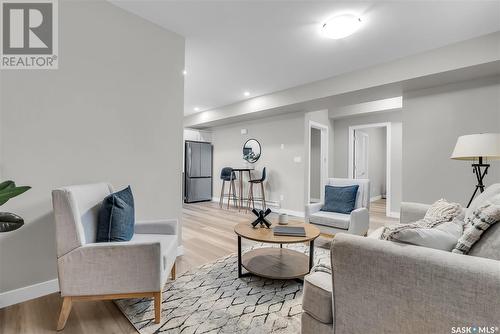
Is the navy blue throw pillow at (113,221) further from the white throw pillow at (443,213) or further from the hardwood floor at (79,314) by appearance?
the white throw pillow at (443,213)

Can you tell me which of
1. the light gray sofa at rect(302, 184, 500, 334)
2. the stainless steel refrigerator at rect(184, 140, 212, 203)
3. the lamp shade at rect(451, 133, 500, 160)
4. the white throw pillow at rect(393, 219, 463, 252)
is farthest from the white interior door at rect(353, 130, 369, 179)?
the light gray sofa at rect(302, 184, 500, 334)

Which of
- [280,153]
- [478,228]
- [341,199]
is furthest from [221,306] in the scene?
[280,153]

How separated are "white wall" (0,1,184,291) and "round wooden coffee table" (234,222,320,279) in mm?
982

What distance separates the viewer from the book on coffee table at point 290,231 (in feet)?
6.63

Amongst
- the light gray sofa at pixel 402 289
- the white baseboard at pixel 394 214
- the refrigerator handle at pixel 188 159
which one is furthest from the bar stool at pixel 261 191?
the light gray sofa at pixel 402 289

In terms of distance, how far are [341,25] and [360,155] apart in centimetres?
455

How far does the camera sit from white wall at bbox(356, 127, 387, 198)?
267 inches

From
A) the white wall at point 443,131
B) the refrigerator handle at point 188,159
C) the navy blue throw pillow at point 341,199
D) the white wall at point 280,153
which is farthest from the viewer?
the refrigerator handle at point 188,159

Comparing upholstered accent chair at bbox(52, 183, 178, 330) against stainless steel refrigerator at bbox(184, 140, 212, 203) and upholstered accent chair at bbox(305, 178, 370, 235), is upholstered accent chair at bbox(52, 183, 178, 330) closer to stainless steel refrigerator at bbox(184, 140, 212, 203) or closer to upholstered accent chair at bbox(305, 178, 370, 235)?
upholstered accent chair at bbox(305, 178, 370, 235)

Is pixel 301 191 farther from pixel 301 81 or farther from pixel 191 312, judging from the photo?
pixel 191 312

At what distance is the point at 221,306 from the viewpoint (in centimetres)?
175

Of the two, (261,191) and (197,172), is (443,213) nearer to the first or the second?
(261,191)

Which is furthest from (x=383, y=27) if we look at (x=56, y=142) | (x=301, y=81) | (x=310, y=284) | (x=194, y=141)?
(x=194, y=141)

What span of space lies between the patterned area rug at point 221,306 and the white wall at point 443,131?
264cm
